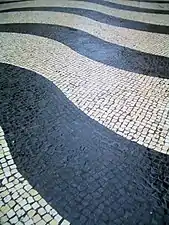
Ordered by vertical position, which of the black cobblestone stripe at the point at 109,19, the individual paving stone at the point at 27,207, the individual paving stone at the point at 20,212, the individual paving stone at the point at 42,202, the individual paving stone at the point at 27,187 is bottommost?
the individual paving stone at the point at 20,212

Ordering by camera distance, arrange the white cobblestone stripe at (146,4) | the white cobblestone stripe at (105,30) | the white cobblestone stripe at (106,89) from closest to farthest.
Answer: the white cobblestone stripe at (106,89) → the white cobblestone stripe at (105,30) → the white cobblestone stripe at (146,4)

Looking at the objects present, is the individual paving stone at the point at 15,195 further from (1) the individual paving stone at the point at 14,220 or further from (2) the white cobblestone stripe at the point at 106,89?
(2) the white cobblestone stripe at the point at 106,89

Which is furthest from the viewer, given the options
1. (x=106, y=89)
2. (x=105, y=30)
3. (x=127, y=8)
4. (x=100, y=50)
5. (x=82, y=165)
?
(x=127, y=8)

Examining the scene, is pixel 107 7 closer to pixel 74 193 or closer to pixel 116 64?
pixel 116 64

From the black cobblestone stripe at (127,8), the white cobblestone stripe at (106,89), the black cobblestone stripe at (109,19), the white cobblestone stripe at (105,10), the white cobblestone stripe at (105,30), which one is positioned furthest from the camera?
the black cobblestone stripe at (127,8)

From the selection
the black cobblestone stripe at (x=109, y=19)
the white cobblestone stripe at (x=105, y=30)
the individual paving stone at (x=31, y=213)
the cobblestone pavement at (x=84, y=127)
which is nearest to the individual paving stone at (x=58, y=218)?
the cobblestone pavement at (x=84, y=127)

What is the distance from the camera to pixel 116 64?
297cm

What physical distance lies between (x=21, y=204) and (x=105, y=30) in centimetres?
313

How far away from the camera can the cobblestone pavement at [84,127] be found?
1.42 meters

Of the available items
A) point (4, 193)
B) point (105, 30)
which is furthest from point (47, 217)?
point (105, 30)

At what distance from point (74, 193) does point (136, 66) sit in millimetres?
1776

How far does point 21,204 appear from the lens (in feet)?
4.65

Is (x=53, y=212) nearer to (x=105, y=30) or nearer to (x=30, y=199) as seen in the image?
(x=30, y=199)

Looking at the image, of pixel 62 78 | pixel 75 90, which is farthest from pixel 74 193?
pixel 62 78
